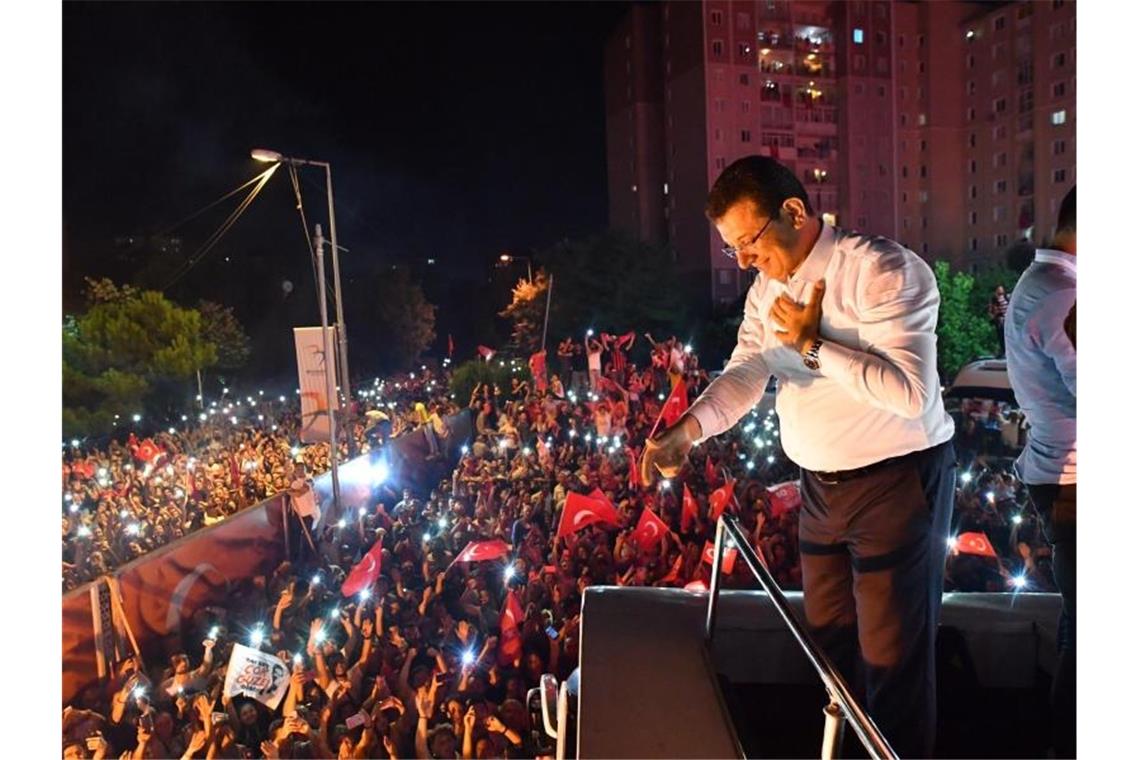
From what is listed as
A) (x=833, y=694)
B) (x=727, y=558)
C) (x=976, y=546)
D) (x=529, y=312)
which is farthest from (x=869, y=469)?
(x=529, y=312)

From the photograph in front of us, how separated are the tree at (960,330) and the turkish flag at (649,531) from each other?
19773mm

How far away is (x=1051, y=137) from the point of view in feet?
91.9

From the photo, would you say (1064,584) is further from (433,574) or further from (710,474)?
(710,474)

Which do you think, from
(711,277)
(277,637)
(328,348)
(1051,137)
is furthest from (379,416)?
(1051,137)

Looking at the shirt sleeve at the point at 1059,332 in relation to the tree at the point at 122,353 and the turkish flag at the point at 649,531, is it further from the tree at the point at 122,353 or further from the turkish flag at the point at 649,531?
the tree at the point at 122,353

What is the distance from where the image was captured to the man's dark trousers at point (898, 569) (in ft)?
5.93

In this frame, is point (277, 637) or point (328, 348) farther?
point (328, 348)

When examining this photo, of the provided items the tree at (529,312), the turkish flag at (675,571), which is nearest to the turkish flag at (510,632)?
the turkish flag at (675,571)

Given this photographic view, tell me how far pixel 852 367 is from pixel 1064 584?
0.89 meters

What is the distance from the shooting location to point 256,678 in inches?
158

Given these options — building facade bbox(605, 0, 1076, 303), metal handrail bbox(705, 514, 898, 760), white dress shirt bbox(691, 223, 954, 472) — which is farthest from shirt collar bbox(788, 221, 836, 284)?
building facade bbox(605, 0, 1076, 303)

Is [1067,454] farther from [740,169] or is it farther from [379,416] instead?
[379,416]

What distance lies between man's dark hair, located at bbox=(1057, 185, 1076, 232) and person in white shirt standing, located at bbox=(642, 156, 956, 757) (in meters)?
0.50

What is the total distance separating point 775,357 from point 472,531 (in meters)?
4.45
